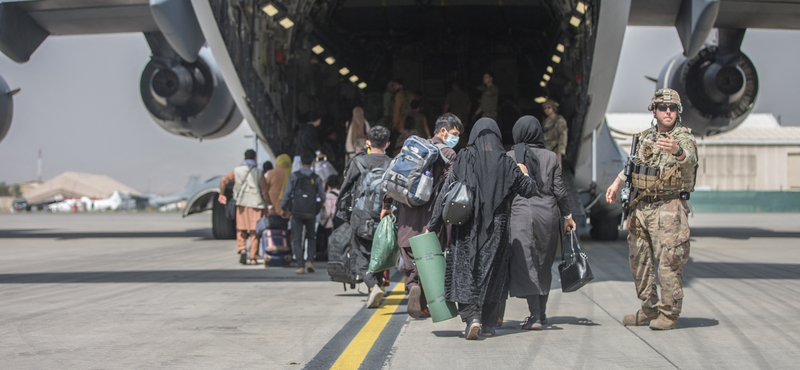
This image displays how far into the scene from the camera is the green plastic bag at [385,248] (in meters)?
5.65

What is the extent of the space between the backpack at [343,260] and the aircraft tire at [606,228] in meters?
8.99

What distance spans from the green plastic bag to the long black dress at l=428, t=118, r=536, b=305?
830 millimetres

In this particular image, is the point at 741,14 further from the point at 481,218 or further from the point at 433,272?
the point at 433,272

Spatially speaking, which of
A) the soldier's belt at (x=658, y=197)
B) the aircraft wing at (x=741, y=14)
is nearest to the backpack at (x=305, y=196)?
the soldier's belt at (x=658, y=197)

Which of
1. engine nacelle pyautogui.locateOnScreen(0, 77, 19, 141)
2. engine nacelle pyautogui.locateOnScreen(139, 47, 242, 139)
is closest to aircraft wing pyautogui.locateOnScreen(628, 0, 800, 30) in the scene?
engine nacelle pyautogui.locateOnScreen(139, 47, 242, 139)

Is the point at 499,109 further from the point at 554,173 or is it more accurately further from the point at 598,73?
the point at 554,173

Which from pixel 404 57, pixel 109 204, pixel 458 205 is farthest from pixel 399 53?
pixel 109 204

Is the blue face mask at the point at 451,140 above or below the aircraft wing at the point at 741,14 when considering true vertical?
below

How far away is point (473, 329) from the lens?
15.5 feet

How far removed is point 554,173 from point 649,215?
2.38ft

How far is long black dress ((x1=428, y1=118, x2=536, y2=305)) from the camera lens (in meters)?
4.71

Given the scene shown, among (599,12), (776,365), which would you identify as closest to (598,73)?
(599,12)

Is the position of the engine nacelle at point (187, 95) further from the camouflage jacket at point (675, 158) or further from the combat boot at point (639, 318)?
the combat boot at point (639, 318)

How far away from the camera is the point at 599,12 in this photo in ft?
26.8
